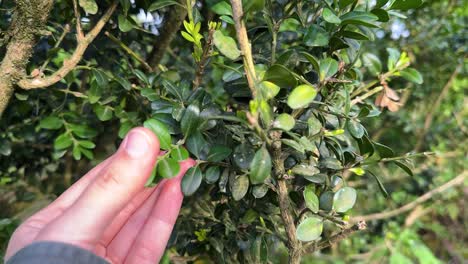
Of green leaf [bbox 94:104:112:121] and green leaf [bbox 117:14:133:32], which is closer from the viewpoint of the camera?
green leaf [bbox 117:14:133:32]

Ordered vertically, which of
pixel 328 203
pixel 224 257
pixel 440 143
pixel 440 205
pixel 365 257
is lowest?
pixel 365 257

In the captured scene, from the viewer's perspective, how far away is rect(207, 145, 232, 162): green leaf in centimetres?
67

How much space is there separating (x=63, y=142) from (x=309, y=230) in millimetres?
593

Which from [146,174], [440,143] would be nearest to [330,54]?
[146,174]

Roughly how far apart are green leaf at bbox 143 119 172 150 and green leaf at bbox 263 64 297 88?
0.17 m

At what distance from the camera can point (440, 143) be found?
209 centimetres

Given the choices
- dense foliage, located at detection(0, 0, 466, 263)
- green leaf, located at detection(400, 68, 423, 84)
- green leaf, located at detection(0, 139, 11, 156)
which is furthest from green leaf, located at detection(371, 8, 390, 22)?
green leaf, located at detection(0, 139, 11, 156)

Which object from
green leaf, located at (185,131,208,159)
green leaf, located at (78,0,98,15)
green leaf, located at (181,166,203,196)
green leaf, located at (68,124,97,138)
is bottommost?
green leaf, located at (68,124,97,138)

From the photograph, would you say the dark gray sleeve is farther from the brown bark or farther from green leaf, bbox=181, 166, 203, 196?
the brown bark

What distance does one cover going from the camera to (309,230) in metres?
0.66

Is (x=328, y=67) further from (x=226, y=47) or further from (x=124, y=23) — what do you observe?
(x=124, y=23)

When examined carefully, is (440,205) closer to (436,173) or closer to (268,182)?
(436,173)

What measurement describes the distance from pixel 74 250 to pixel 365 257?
1815 mm

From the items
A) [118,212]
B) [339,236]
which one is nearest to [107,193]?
[118,212]
